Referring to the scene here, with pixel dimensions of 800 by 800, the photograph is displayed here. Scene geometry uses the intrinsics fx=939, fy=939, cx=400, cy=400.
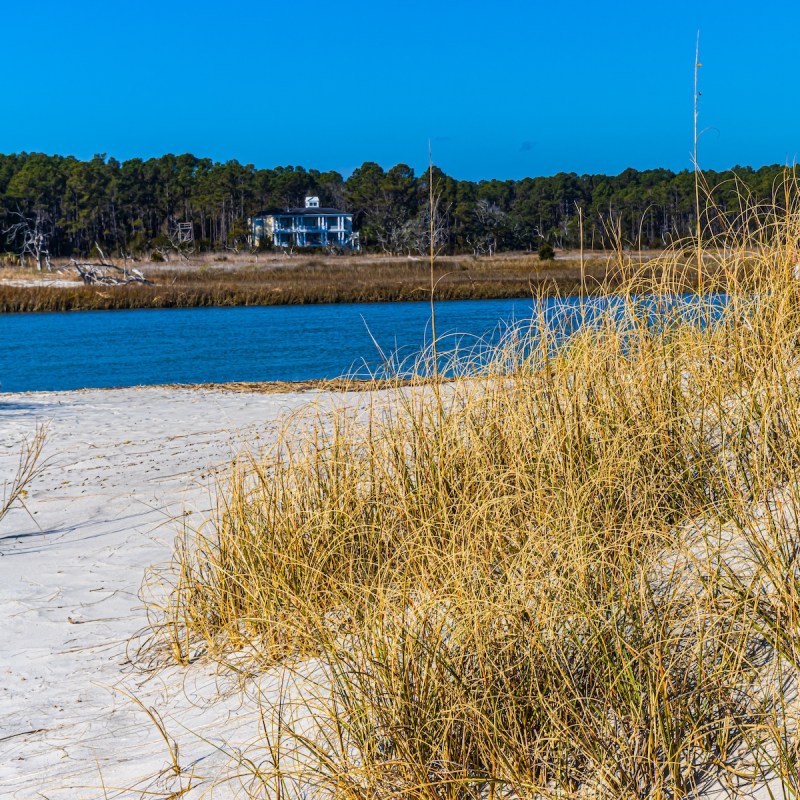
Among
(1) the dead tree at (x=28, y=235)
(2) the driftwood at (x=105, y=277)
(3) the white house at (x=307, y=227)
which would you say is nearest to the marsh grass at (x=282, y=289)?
(2) the driftwood at (x=105, y=277)

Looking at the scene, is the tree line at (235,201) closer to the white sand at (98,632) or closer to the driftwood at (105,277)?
the driftwood at (105,277)

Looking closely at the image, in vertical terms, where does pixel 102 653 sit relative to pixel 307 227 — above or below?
below

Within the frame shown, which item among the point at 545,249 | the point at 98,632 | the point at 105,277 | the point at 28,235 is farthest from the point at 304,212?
the point at 98,632

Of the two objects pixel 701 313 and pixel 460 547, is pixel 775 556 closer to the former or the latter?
pixel 460 547

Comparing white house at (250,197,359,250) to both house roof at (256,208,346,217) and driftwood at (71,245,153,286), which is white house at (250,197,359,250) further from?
driftwood at (71,245,153,286)

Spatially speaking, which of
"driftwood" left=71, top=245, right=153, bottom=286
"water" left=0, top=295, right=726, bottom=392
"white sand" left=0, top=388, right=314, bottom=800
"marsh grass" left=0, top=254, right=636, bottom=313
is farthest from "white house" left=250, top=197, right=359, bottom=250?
"white sand" left=0, top=388, right=314, bottom=800

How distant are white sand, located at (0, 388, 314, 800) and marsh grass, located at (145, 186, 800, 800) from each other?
22 centimetres

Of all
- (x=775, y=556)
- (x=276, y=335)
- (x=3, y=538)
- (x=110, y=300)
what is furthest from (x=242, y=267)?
(x=775, y=556)

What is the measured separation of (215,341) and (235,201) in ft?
217

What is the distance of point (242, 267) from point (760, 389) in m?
54.4

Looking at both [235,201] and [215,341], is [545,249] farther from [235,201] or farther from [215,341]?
[235,201]

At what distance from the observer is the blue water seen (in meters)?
19.2

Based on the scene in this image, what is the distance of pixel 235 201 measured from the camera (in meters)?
88.8

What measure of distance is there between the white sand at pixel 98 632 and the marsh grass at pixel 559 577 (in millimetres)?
216
